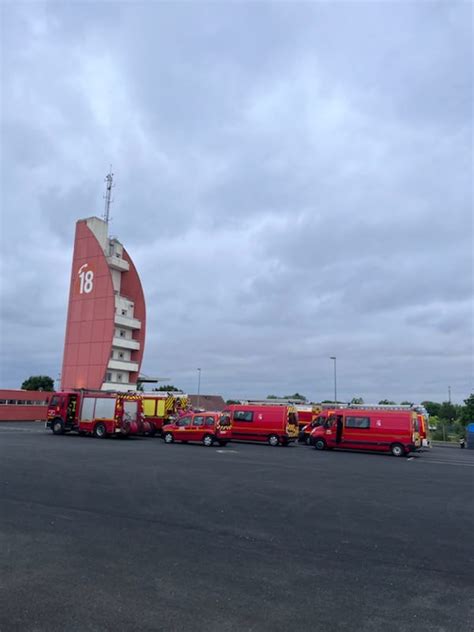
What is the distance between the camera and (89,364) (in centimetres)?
5850

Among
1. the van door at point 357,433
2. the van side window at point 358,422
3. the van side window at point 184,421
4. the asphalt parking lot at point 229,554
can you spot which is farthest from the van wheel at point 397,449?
the asphalt parking lot at point 229,554

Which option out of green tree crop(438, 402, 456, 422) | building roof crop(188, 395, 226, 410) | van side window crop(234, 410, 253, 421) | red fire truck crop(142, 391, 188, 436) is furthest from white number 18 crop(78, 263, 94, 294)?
green tree crop(438, 402, 456, 422)

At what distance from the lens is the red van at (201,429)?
26.8 meters

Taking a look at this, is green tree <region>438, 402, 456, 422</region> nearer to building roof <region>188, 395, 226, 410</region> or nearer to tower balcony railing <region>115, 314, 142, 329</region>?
building roof <region>188, 395, 226, 410</region>

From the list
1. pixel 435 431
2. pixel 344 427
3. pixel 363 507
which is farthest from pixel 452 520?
pixel 435 431

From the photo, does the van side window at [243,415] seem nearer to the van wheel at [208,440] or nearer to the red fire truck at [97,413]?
the van wheel at [208,440]

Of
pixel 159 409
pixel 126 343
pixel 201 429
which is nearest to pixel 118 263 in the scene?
pixel 126 343

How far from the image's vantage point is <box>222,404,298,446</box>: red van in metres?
30.4

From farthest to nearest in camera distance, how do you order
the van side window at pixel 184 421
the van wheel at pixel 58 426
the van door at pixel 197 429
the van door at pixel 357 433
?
1. the van wheel at pixel 58 426
2. the van side window at pixel 184 421
3. the van door at pixel 197 429
4. the van door at pixel 357 433

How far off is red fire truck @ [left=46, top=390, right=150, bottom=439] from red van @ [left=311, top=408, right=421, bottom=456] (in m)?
11.2

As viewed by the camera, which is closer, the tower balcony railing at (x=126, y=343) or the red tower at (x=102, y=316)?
the red tower at (x=102, y=316)

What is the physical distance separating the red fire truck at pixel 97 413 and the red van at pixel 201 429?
3.34m

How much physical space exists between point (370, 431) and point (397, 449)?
1681mm

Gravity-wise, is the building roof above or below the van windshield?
above
